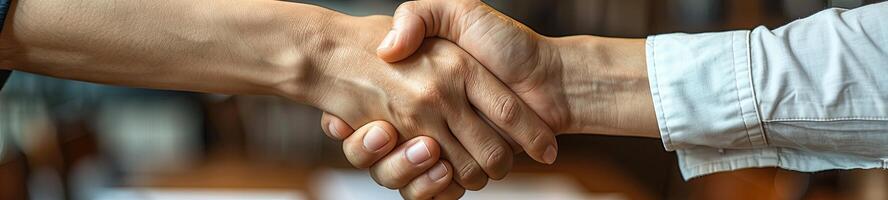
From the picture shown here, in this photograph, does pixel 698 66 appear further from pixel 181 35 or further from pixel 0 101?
pixel 0 101

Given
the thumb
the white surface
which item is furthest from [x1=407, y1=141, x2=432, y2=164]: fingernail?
the white surface

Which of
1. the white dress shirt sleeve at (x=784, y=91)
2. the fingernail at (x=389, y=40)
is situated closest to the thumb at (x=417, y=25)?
the fingernail at (x=389, y=40)

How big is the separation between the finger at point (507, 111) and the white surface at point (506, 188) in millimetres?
1122

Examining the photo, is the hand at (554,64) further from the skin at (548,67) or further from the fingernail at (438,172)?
the fingernail at (438,172)

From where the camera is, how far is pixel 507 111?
4.10ft

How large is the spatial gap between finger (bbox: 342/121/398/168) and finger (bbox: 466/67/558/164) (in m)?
0.10

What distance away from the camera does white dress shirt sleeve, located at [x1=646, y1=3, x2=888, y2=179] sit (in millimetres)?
1105

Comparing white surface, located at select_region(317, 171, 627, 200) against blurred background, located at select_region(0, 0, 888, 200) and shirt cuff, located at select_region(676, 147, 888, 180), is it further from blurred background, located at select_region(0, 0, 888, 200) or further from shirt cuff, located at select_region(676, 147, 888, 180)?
shirt cuff, located at select_region(676, 147, 888, 180)

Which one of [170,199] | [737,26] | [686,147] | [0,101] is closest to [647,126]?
[686,147]

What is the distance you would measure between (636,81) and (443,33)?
0.72 feet

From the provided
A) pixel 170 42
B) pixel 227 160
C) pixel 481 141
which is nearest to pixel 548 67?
pixel 481 141

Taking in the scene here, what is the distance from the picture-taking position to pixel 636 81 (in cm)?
123

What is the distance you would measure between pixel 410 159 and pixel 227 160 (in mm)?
1476

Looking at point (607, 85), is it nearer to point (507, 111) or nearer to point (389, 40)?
point (507, 111)
